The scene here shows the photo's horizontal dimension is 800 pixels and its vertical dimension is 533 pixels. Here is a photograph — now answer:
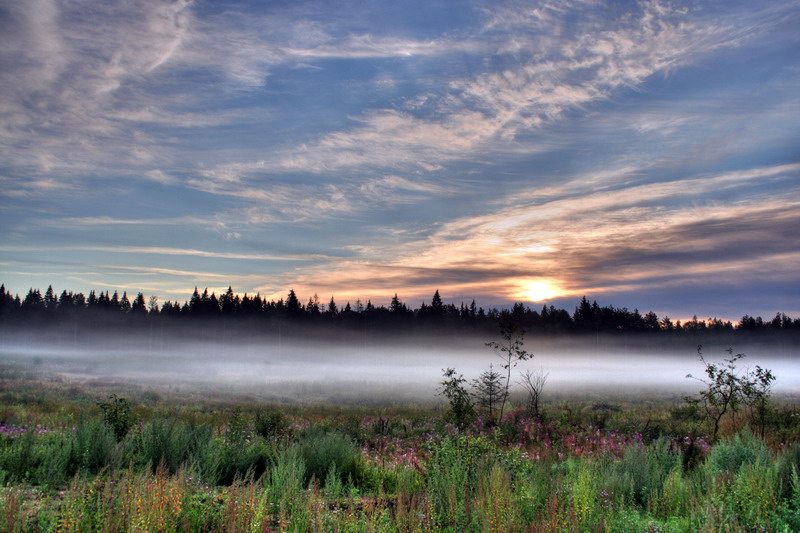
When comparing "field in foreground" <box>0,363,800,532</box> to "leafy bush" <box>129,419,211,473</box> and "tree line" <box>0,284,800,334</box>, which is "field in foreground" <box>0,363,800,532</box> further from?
"tree line" <box>0,284,800,334</box>

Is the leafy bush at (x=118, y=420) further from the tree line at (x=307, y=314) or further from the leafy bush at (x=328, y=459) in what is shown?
the tree line at (x=307, y=314)

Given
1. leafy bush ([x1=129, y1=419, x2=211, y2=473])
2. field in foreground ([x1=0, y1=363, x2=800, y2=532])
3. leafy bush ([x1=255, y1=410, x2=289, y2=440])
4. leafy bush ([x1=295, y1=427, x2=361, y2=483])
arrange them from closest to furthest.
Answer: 1. field in foreground ([x1=0, y1=363, x2=800, y2=532])
2. leafy bush ([x1=129, y1=419, x2=211, y2=473])
3. leafy bush ([x1=295, y1=427, x2=361, y2=483])
4. leafy bush ([x1=255, y1=410, x2=289, y2=440])

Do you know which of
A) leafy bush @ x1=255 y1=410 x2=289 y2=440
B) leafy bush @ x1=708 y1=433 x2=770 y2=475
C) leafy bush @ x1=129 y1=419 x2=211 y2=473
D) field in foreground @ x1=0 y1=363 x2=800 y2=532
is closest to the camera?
field in foreground @ x1=0 y1=363 x2=800 y2=532

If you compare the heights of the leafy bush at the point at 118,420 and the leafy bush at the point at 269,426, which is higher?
the leafy bush at the point at 118,420

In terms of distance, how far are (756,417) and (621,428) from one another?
4.41 m

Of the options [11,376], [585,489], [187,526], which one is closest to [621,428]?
[585,489]

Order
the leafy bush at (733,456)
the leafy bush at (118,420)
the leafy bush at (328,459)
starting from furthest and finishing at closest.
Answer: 1. the leafy bush at (118,420)
2. the leafy bush at (733,456)
3. the leafy bush at (328,459)

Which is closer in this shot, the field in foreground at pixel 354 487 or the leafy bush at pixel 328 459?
the field in foreground at pixel 354 487

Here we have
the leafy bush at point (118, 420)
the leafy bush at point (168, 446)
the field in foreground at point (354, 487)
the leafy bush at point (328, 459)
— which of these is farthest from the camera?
the leafy bush at point (118, 420)

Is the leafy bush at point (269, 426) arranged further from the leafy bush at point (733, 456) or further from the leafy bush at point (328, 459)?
the leafy bush at point (733, 456)

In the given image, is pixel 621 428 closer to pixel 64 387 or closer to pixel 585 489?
pixel 585 489

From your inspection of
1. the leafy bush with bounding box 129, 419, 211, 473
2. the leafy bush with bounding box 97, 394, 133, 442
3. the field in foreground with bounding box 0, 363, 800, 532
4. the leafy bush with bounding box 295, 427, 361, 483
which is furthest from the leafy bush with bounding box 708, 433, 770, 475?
the leafy bush with bounding box 97, 394, 133, 442

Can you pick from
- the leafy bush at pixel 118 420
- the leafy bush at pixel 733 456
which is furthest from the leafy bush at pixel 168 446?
the leafy bush at pixel 733 456

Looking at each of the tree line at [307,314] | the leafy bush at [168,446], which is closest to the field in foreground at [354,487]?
the leafy bush at [168,446]
